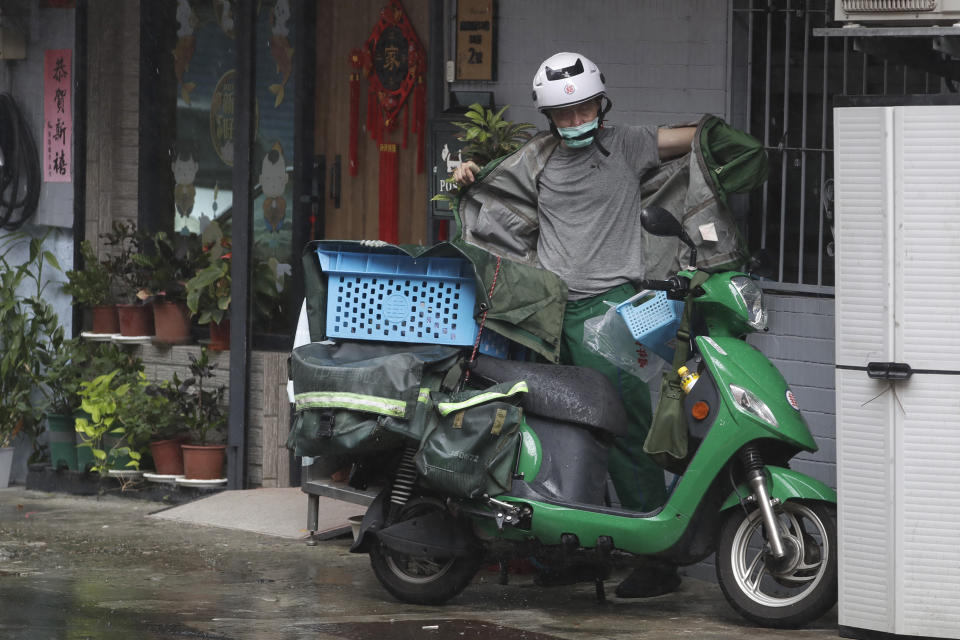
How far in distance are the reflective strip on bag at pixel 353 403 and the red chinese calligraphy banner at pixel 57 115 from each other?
191 inches

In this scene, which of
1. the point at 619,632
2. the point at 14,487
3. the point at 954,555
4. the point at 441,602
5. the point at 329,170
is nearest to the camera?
the point at 954,555

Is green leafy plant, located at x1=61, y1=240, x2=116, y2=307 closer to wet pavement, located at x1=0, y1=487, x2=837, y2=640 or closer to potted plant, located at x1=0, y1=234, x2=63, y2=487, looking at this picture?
potted plant, located at x1=0, y1=234, x2=63, y2=487

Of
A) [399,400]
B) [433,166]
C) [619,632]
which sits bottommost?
[619,632]

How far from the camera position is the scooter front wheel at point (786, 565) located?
621 centimetres

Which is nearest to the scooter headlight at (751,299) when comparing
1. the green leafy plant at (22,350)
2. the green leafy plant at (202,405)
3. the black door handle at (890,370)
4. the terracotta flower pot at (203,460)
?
the black door handle at (890,370)

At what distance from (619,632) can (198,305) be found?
4.56 m

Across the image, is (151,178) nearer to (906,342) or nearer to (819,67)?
(819,67)

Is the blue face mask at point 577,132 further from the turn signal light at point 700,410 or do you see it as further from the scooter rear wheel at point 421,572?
the scooter rear wheel at point 421,572

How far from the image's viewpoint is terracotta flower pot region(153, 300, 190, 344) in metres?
10.3

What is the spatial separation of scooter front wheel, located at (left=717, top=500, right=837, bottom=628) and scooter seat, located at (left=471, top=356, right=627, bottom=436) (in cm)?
70

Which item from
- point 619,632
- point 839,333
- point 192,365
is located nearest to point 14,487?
point 192,365

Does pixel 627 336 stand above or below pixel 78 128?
below

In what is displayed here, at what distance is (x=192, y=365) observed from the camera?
33.0ft

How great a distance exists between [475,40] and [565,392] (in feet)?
8.12
